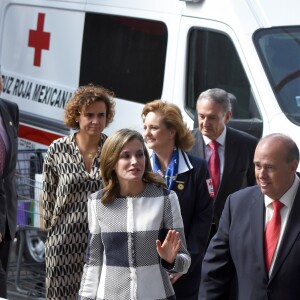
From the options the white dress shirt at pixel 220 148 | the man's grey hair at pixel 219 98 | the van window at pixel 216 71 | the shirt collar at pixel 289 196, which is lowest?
the shirt collar at pixel 289 196

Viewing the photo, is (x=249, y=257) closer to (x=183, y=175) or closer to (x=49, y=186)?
(x=183, y=175)

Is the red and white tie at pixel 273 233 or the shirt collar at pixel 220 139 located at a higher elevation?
the shirt collar at pixel 220 139

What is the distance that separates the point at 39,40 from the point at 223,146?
335 centimetres

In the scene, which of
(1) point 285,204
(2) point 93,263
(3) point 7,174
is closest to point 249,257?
(1) point 285,204

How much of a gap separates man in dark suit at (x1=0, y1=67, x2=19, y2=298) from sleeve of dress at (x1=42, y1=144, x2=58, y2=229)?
2.38ft

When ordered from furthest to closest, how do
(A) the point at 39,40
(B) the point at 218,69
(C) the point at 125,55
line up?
(A) the point at 39,40 → (C) the point at 125,55 → (B) the point at 218,69

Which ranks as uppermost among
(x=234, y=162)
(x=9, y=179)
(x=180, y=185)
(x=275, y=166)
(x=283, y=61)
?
(x=283, y=61)

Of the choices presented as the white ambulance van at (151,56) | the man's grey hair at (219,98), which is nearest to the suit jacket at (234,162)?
the man's grey hair at (219,98)

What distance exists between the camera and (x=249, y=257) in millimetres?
5789

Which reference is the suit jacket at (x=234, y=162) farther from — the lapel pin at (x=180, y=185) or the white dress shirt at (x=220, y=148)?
the lapel pin at (x=180, y=185)

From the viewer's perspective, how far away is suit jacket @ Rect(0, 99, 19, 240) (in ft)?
26.9

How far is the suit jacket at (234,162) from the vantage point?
27.1 ft

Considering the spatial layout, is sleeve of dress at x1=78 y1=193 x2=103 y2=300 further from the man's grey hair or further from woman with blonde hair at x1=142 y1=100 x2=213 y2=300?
the man's grey hair

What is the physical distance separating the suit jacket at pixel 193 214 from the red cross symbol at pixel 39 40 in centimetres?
419
